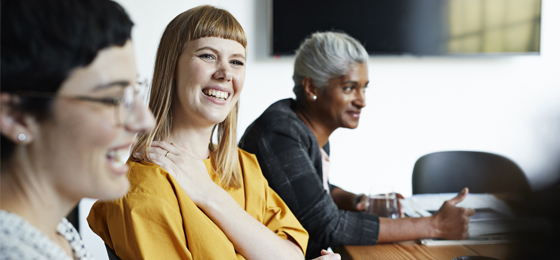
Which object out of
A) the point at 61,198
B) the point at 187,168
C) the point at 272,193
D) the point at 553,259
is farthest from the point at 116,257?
the point at 553,259

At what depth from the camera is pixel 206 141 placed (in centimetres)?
127

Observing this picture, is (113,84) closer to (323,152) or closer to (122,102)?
(122,102)

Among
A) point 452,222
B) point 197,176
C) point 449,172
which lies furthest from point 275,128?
point 449,172

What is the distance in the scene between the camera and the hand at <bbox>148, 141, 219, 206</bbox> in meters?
1.06

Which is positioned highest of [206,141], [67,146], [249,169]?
[67,146]

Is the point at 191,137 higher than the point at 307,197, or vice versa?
the point at 191,137

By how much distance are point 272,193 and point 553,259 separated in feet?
3.26

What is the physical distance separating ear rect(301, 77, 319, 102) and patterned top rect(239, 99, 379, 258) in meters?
0.24

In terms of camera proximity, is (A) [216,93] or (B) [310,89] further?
(B) [310,89]

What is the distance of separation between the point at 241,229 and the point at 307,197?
17.9 inches

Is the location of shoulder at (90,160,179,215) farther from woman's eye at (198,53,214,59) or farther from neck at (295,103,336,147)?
neck at (295,103,336,147)

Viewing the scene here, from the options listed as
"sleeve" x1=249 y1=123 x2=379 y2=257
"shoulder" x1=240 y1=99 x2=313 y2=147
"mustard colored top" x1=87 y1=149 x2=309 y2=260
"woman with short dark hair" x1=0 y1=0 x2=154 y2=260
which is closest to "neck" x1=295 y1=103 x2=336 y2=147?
"shoulder" x1=240 y1=99 x2=313 y2=147

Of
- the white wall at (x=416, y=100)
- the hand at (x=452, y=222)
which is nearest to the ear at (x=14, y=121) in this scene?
the hand at (x=452, y=222)

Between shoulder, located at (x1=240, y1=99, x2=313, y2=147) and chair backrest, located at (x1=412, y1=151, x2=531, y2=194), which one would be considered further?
Answer: chair backrest, located at (x1=412, y1=151, x2=531, y2=194)
